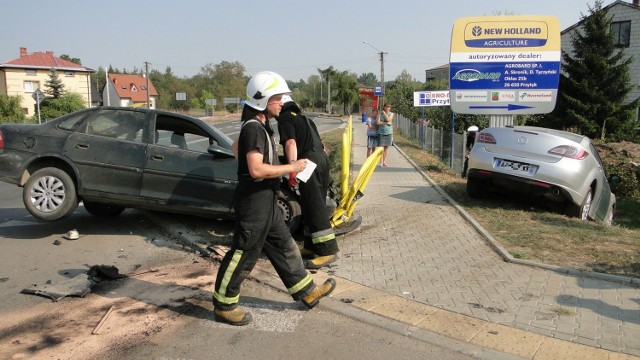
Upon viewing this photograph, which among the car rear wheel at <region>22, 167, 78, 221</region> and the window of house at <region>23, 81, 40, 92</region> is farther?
the window of house at <region>23, 81, 40, 92</region>

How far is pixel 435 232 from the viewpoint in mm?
7039

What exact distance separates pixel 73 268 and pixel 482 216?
5547 mm

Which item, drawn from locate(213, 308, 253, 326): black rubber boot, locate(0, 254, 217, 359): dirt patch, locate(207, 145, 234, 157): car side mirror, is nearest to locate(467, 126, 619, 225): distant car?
locate(207, 145, 234, 157): car side mirror

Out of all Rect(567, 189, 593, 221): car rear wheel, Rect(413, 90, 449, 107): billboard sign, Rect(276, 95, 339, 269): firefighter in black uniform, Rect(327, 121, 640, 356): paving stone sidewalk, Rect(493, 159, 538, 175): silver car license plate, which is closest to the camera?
Rect(327, 121, 640, 356): paving stone sidewalk

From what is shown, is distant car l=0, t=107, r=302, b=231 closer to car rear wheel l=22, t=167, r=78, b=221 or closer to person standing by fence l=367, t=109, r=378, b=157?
car rear wheel l=22, t=167, r=78, b=221

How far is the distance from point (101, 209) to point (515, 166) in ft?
20.4

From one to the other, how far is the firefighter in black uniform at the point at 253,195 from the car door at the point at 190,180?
2402 millimetres

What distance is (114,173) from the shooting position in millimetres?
6617

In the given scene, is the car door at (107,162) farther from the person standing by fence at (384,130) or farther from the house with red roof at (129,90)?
the house with red roof at (129,90)

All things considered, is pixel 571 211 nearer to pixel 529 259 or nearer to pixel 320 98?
pixel 529 259

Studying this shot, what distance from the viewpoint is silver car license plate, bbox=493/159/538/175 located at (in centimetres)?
795

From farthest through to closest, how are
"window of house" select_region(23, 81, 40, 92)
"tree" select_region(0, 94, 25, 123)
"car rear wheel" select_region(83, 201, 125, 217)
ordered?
"window of house" select_region(23, 81, 40, 92) < "tree" select_region(0, 94, 25, 123) < "car rear wheel" select_region(83, 201, 125, 217)

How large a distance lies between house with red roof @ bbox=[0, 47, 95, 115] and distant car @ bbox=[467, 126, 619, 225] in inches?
2270

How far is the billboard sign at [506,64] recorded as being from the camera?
12.1m
